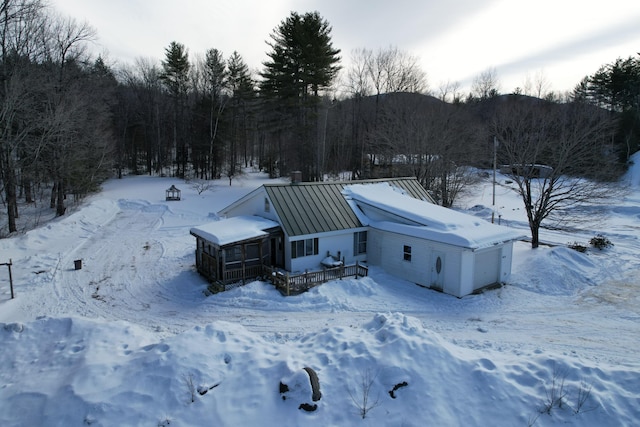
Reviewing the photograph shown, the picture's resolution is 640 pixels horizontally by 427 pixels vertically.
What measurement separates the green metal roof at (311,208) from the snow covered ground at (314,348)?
2729mm

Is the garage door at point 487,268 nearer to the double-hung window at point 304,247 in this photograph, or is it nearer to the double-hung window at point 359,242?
the double-hung window at point 359,242

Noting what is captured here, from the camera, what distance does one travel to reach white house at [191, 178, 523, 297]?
15.0 meters

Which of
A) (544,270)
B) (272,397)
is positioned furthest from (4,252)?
(544,270)

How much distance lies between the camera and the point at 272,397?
660cm

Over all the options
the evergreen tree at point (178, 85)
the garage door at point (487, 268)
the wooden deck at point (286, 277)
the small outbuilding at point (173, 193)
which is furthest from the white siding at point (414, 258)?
the evergreen tree at point (178, 85)

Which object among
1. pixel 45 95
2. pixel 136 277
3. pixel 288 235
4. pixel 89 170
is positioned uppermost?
pixel 45 95

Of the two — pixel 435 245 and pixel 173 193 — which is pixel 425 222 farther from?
pixel 173 193

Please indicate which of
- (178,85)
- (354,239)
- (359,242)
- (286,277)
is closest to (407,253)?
(359,242)

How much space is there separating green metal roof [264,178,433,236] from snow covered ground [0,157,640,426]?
273 cm

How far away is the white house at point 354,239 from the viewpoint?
1499cm

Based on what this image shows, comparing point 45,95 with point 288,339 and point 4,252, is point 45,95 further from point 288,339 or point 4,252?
point 288,339

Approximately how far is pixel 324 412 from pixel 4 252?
693 inches

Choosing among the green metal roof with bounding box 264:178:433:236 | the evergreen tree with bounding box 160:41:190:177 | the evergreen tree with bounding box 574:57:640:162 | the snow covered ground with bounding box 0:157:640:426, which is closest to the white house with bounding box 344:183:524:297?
the snow covered ground with bounding box 0:157:640:426

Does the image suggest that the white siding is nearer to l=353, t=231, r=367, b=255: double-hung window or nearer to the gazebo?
l=353, t=231, r=367, b=255: double-hung window
